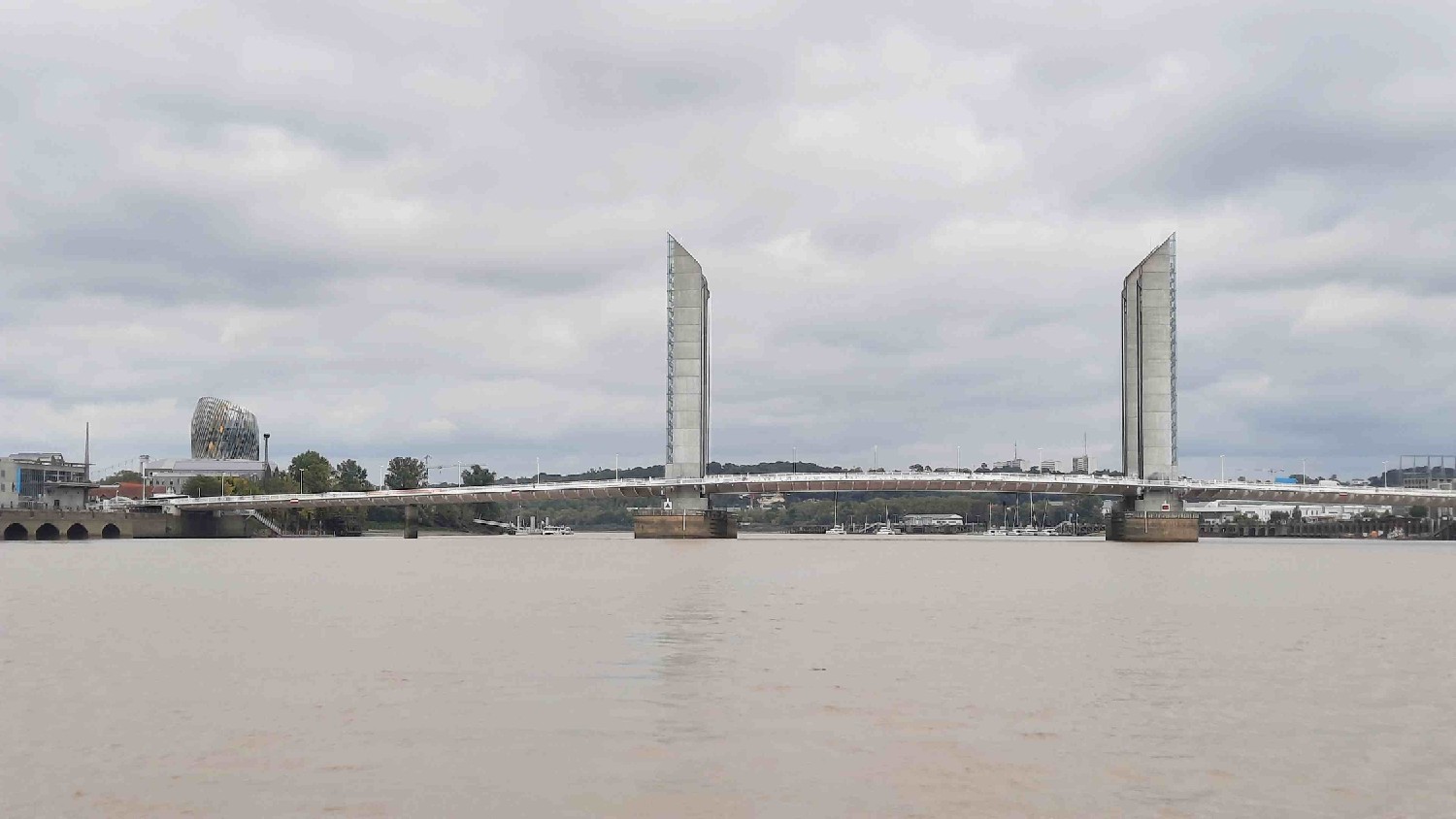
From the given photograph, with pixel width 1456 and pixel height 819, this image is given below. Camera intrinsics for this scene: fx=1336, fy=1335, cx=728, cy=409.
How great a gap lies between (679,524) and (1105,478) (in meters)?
37.5

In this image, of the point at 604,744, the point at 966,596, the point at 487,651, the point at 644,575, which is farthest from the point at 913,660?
the point at 644,575

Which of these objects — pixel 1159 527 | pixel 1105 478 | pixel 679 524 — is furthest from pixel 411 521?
pixel 1159 527

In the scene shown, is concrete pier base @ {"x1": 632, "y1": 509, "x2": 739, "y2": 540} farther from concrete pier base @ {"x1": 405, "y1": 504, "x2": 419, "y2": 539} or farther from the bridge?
concrete pier base @ {"x1": 405, "y1": 504, "x2": 419, "y2": 539}

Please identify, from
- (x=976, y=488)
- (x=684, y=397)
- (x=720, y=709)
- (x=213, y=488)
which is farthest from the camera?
(x=213, y=488)

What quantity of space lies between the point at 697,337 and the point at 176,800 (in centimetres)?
10474

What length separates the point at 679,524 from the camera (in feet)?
381

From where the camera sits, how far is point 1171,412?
11575cm

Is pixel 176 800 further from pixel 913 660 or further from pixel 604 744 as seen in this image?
pixel 913 660

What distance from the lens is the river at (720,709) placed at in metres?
11.5

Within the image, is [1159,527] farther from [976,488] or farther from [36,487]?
[36,487]

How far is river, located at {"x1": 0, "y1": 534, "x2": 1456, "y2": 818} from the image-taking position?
1146 cm

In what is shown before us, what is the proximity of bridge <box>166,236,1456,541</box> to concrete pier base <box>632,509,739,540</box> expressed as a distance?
104mm

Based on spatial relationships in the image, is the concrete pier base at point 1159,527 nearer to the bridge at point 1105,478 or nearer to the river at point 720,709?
the bridge at point 1105,478

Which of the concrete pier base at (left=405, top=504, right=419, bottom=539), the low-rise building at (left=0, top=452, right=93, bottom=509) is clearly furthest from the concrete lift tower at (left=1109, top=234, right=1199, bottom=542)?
the low-rise building at (left=0, top=452, right=93, bottom=509)
